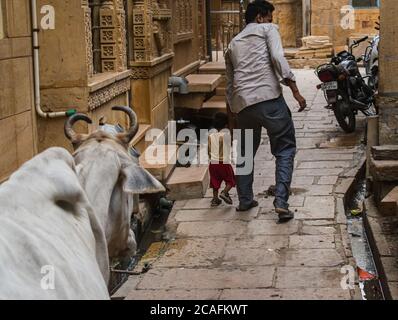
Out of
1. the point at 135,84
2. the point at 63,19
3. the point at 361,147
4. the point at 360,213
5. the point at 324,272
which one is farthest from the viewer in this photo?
the point at 361,147

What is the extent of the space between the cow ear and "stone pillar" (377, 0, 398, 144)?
4.39m

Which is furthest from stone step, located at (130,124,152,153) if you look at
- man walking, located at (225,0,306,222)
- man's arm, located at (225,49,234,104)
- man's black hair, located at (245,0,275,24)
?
man's black hair, located at (245,0,275,24)

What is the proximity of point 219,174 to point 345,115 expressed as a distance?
4231 millimetres

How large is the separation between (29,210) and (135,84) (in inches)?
284

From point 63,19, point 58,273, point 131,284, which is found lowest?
point 131,284

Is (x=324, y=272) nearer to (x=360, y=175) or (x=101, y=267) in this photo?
(x=101, y=267)

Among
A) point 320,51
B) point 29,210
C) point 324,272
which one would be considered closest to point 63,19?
point 324,272

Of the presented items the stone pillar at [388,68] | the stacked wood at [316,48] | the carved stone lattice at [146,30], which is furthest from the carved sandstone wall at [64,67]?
the stacked wood at [316,48]

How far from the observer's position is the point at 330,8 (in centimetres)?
2425

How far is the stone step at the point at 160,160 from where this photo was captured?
8.12 m

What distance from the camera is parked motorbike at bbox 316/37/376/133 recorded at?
11539mm

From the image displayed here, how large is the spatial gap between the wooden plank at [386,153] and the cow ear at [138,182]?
410cm

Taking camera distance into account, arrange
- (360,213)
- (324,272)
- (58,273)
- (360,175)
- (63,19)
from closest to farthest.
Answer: (58,273)
(324,272)
(63,19)
(360,213)
(360,175)

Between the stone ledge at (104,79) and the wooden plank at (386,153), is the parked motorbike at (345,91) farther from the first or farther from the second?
the wooden plank at (386,153)
